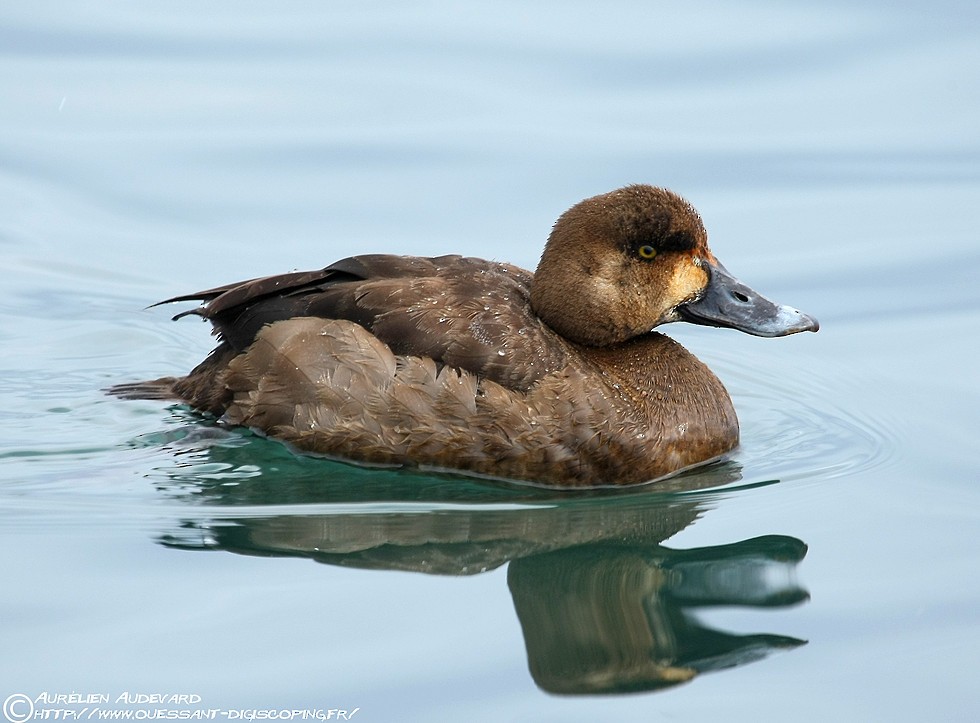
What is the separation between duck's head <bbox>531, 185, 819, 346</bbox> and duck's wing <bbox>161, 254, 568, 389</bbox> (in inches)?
6.6

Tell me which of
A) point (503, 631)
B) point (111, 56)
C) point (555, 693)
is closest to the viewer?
point (555, 693)

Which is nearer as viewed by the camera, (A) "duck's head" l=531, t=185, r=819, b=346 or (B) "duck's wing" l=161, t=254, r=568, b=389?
(B) "duck's wing" l=161, t=254, r=568, b=389

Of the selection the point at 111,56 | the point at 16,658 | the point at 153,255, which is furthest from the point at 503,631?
the point at 111,56

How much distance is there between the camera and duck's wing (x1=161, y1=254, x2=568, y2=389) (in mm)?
6430

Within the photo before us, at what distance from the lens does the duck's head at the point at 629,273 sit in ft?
21.7

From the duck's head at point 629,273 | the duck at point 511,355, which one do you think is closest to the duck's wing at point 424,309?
the duck at point 511,355

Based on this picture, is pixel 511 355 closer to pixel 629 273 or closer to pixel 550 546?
pixel 629 273

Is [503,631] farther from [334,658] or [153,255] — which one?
[153,255]

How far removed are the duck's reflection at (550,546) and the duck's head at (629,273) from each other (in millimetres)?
697

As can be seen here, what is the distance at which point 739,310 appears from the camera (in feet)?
22.4

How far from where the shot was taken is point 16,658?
4.74 meters

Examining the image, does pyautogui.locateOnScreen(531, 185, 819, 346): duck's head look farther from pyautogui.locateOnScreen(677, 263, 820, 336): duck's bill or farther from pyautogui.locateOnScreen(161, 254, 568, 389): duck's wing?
pyautogui.locateOnScreen(161, 254, 568, 389): duck's wing

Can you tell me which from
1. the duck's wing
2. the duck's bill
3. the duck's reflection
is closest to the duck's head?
the duck's bill

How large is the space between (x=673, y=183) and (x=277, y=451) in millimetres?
3690
